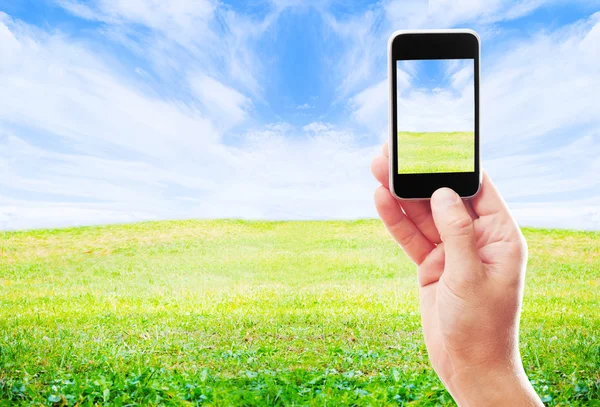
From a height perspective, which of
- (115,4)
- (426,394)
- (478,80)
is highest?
(115,4)

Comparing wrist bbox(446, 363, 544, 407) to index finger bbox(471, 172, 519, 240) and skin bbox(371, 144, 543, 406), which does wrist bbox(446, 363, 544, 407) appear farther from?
index finger bbox(471, 172, 519, 240)

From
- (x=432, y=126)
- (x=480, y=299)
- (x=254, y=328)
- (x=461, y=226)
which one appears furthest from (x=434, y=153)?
(x=254, y=328)

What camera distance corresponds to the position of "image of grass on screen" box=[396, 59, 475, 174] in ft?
4.93

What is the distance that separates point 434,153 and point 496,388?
60 cm

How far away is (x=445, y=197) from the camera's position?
4.50ft

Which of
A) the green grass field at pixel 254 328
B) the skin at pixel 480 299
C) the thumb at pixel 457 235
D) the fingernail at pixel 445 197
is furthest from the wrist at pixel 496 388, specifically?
the green grass field at pixel 254 328

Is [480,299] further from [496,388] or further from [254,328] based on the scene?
[254,328]

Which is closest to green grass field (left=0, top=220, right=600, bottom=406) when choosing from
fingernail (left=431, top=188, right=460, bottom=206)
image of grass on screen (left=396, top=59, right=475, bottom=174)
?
image of grass on screen (left=396, top=59, right=475, bottom=174)

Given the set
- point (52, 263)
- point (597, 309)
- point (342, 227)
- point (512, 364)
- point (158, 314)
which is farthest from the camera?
point (342, 227)

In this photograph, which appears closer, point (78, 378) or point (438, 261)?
point (438, 261)

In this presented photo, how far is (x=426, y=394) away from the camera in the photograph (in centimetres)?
317

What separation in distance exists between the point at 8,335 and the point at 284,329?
2131 millimetres

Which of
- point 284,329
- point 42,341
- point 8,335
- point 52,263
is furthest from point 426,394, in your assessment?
point 52,263

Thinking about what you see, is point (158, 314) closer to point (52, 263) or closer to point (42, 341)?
point (42, 341)
